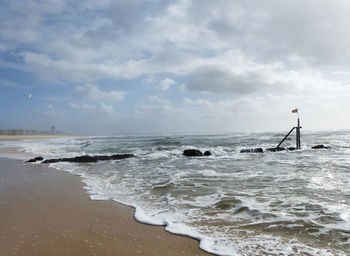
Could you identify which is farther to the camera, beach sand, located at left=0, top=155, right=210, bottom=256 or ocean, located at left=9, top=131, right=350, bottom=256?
ocean, located at left=9, top=131, right=350, bottom=256

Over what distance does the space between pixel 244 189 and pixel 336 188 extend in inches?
104

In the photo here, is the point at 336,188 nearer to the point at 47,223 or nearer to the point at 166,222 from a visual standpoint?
the point at 166,222

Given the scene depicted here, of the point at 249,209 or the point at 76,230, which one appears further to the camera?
the point at 249,209

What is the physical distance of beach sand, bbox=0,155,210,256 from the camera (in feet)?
12.4

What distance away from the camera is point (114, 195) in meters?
7.41

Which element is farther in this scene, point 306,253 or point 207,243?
point 207,243

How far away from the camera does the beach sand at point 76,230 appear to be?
149 inches

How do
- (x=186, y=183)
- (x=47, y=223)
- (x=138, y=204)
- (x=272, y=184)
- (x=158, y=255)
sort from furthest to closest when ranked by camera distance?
(x=186, y=183)
(x=272, y=184)
(x=138, y=204)
(x=47, y=223)
(x=158, y=255)

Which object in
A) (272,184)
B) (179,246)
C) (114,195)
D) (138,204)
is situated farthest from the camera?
(272,184)

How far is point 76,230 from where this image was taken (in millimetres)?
4516

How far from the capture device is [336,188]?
25.0ft

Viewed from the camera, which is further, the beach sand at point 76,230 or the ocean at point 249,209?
the ocean at point 249,209

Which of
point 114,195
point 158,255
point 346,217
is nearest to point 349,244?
point 346,217

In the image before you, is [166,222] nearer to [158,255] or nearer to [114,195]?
[158,255]
